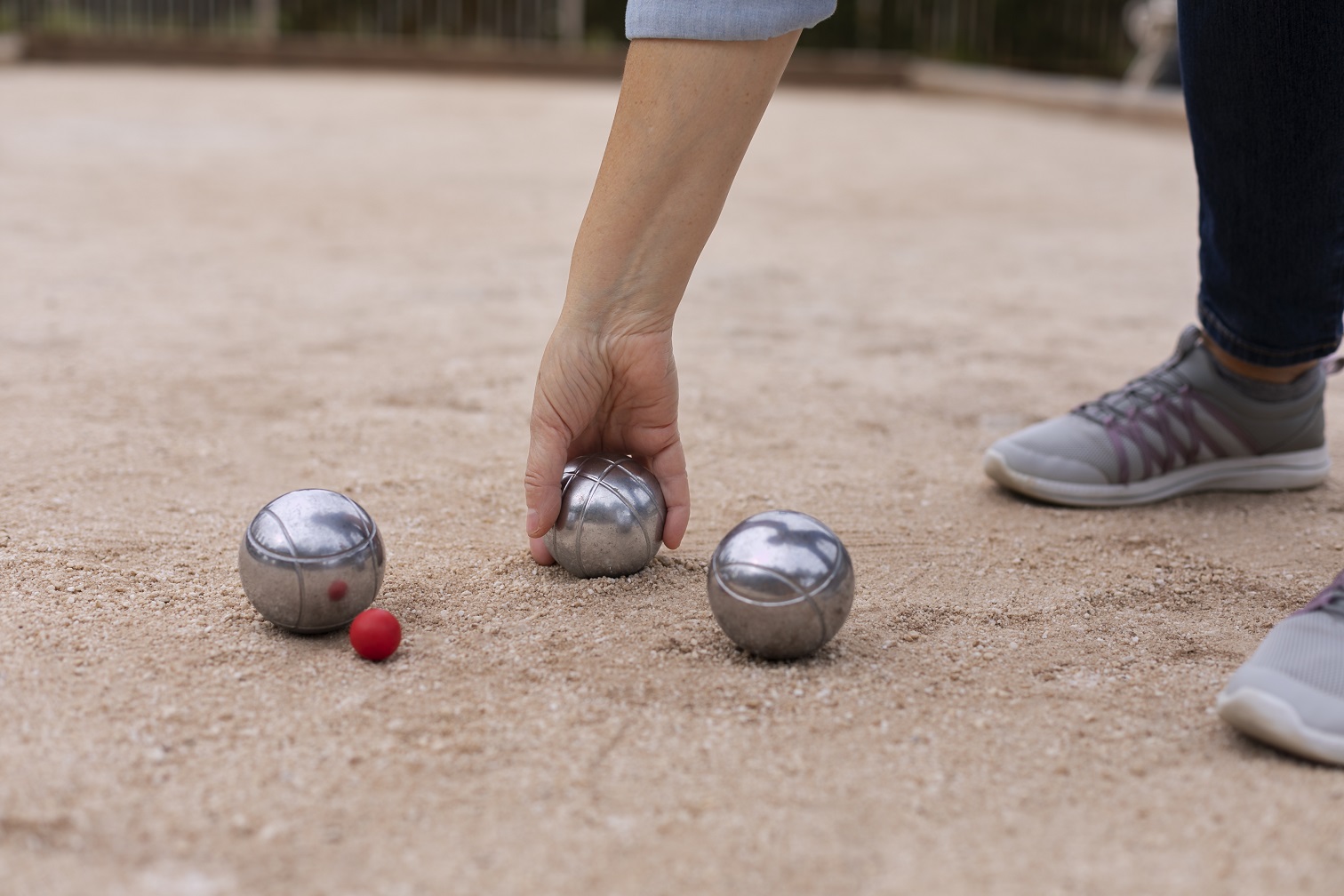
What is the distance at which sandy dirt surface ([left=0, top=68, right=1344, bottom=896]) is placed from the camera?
1500 mm

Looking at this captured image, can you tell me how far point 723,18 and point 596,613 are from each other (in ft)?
3.14

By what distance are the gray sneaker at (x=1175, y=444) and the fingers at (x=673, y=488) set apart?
81 centimetres

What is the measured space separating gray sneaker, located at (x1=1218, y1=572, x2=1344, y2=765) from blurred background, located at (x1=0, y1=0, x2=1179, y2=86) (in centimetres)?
1563

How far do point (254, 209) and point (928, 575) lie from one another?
472cm

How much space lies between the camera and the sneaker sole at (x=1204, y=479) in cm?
277

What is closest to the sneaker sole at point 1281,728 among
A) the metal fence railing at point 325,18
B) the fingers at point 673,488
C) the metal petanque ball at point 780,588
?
the metal petanque ball at point 780,588

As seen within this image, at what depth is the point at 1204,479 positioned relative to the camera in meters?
2.84

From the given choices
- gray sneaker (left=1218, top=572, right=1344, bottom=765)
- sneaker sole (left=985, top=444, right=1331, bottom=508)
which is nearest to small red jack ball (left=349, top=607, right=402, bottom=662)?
gray sneaker (left=1218, top=572, right=1344, bottom=765)

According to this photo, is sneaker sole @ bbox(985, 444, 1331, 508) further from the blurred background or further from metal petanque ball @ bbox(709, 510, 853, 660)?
the blurred background

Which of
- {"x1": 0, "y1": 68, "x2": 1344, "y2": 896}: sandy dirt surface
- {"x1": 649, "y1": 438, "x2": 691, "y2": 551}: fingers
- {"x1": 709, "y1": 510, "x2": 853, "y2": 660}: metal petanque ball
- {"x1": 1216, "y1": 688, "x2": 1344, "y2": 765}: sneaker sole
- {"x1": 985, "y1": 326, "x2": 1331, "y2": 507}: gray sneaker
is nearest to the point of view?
{"x1": 0, "y1": 68, "x2": 1344, "y2": 896}: sandy dirt surface

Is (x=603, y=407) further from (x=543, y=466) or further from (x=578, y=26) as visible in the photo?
(x=578, y=26)

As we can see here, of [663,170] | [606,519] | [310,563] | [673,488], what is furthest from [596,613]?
[663,170]

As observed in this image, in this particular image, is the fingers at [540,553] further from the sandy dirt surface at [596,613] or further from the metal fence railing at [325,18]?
the metal fence railing at [325,18]

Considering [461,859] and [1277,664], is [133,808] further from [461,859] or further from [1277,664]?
[1277,664]
